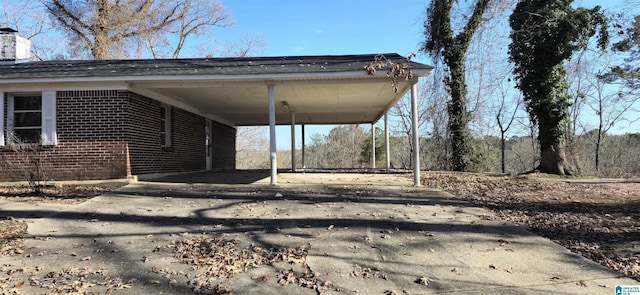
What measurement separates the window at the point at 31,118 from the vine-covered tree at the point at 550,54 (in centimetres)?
1336

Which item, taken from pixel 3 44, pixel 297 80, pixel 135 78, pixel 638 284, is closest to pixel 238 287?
pixel 638 284

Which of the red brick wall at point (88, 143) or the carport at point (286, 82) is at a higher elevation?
the carport at point (286, 82)

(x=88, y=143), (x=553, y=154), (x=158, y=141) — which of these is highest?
(x=158, y=141)

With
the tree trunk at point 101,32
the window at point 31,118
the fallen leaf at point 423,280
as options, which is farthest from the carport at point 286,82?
the tree trunk at point 101,32

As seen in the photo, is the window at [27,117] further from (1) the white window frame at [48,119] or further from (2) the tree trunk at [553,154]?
(2) the tree trunk at [553,154]

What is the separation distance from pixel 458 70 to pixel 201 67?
11.8m

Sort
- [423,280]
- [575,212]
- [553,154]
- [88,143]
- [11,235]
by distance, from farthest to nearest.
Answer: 1. [553,154]
2. [88,143]
3. [575,212]
4. [11,235]
5. [423,280]

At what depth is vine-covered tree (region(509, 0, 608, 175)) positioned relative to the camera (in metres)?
12.5

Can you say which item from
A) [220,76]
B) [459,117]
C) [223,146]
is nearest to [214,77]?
[220,76]

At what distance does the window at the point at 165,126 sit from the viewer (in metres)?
12.3

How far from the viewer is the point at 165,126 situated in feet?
41.4

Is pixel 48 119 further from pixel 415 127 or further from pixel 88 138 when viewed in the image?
pixel 415 127

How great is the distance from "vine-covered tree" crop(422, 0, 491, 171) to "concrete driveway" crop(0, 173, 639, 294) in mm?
10127

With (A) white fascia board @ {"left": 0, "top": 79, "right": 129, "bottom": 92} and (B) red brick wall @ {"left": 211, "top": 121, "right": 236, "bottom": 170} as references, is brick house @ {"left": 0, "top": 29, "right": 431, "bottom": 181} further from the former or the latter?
(B) red brick wall @ {"left": 211, "top": 121, "right": 236, "bottom": 170}
